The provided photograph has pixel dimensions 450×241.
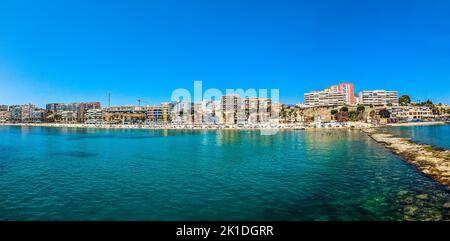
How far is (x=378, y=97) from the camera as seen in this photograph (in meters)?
188

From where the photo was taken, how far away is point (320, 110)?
159625mm

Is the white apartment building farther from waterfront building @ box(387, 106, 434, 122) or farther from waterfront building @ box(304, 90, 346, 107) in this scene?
waterfront building @ box(387, 106, 434, 122)

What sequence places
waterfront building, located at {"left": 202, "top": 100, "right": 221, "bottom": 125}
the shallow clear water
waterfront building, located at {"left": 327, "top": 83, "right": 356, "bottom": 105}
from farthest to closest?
waterfront building, located at {"left": 327, "top": 83, "right": 356, "bottom": 105}, waterfront building, located at {"left": 202, "top": 100, "right": 221, "bottom": 125}, the shallow clear water

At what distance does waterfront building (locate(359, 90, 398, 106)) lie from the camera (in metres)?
188

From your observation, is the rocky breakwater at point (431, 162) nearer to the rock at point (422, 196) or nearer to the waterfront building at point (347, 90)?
the rock at point (422, 196)

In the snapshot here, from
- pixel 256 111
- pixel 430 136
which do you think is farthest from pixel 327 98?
pixel 430 136

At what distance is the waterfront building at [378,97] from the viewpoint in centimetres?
18775

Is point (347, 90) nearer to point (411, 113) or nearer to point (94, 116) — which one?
point (411, 113)

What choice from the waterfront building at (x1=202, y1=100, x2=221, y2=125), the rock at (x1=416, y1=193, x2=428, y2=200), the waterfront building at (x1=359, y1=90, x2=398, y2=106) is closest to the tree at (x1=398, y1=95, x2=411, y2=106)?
the waterfront building at (x1=359, y1=90, x2=398, y2=106)

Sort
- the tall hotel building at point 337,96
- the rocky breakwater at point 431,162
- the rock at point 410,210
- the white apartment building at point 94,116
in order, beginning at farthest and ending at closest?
the white apartment building at point 94,116, the tall hotel building at point 337,96, the rocky breakwater at point 431,162, the rock at point 410,210

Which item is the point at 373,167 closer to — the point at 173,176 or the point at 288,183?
the point at 288,183

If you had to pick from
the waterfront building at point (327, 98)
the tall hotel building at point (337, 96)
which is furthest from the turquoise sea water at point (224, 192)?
the tall hotel building at point (337, 96)

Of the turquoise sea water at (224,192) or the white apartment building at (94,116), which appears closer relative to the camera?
the turquoise sea water at (224,192)

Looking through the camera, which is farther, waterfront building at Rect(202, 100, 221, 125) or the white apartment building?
the white apartment building
